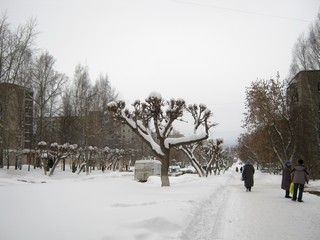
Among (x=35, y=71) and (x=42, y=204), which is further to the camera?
(x=35, y=71)

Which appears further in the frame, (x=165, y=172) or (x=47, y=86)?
(x=47, y=86)

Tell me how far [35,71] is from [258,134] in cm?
2776

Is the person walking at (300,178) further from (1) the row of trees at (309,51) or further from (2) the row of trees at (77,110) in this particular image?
(1) the row of trees at (309,51)

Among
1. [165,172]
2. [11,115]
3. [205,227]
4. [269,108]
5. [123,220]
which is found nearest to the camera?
[123,220]

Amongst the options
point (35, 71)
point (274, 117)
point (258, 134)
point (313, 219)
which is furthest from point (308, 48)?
point (35, 71)

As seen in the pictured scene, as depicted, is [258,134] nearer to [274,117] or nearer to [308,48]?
[274,117]

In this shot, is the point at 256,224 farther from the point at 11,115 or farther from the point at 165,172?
the point at 11,115

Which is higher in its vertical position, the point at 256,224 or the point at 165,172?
the point at 165,172

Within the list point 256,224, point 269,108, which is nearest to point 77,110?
point 269,108

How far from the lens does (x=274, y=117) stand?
101ft

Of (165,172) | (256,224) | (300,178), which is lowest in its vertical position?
(256,224)

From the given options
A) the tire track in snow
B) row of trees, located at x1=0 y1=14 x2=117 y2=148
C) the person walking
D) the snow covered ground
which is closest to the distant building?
row of trees, located at x1=0 y1=14 x2=117 y2=148

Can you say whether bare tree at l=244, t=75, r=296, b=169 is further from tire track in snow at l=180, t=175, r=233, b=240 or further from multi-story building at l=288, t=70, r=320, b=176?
tire track in snow at l=180, t=175, r=233, b=240

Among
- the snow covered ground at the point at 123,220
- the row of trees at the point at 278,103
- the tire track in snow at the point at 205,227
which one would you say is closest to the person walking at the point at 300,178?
the snow covered ground at the point at 123,220
